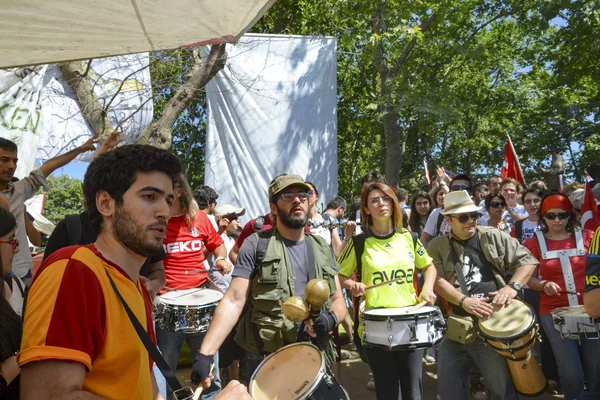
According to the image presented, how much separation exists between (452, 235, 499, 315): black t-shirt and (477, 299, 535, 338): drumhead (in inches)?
8.5

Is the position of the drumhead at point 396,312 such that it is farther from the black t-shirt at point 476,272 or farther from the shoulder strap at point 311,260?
the shoulder strap at point 311,260

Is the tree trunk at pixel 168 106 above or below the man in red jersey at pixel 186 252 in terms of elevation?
above

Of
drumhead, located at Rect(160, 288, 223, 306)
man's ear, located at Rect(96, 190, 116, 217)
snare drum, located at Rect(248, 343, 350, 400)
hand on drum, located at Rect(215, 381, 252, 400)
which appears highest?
man's ear, located at Rect(96, 190, 116, 217)

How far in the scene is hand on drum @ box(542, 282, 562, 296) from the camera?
538cm

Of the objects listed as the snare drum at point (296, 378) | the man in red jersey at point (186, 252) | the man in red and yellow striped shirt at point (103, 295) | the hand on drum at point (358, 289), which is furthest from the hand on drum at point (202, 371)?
the man in red jersey at point (186, 252)

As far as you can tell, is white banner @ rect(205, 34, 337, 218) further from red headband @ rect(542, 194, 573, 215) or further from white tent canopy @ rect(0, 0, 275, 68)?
white tent canopy @ rect(0, 0, 275, 68)

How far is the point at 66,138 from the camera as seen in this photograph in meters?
8.19

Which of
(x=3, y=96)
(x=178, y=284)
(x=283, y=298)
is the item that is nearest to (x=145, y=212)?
(x=283, y=298)

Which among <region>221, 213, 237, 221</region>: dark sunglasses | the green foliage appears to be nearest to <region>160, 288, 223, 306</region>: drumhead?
<region>221, 213, 237, 221</region>: dark sunglasses

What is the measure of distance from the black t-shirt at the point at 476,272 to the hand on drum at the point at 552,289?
2.93 ft

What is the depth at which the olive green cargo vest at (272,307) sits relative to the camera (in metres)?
3.91

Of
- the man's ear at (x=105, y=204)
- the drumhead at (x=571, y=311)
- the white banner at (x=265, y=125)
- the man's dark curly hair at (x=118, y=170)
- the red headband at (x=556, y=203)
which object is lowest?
the drumhead at (x=571, y=311)

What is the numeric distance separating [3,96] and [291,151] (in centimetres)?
573

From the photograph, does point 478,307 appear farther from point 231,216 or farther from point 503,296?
point 231,216
